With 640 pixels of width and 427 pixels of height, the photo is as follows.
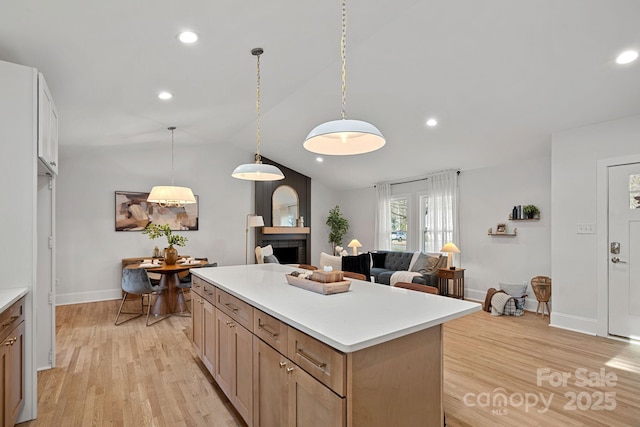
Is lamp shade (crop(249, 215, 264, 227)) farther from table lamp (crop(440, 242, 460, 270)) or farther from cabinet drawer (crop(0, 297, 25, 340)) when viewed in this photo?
cabinet drawer (crop(0, 297, 25, 340))

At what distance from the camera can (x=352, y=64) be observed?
3797 millimetres

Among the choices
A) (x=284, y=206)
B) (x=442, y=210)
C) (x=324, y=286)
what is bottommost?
(x=324, y=286)

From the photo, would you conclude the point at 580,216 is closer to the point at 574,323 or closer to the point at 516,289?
the point at 574,323

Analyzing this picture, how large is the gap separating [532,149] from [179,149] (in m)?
6.34

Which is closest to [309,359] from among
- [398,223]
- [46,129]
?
[46,129]

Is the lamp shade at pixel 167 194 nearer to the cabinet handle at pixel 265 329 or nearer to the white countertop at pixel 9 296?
the white countertop at pixel 9 296

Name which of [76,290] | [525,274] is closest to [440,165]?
[525,274]

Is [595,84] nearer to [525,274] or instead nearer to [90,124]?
Answer: [525,274]

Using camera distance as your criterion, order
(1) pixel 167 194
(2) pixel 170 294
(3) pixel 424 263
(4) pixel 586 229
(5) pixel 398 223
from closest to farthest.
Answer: (4) pixel 586 229
(1) pixel 167 194
(2) pixel 170 294
(3) pixel 424 263
(5) pixel 398 223

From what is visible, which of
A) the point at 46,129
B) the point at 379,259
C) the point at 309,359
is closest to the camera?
the point at 309,359

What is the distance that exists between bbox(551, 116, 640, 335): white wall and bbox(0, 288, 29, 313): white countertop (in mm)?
5400

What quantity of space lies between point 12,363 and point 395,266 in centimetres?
559

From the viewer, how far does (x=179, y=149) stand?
6.80 meters

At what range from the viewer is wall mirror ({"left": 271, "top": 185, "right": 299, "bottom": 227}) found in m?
8.11
